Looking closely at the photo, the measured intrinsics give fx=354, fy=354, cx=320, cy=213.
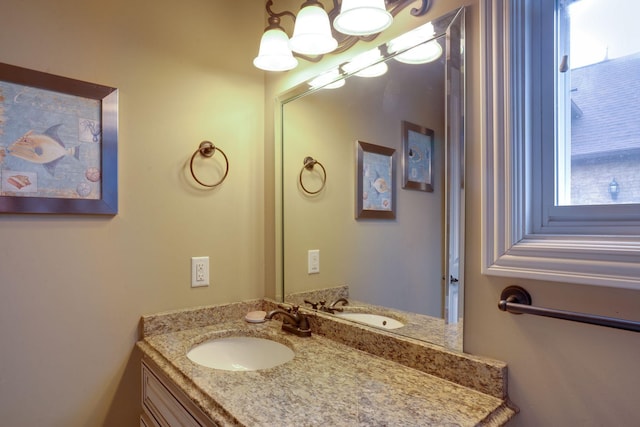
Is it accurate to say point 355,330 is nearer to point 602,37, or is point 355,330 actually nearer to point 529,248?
point 529,248

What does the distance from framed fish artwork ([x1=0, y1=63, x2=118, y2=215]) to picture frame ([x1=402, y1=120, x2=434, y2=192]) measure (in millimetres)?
975

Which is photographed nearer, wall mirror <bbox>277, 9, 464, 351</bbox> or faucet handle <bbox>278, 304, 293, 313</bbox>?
wall mirror <bbox>277, 9, 464, 351</bbox>

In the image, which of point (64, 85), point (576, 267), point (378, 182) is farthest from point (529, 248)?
point (64, 85)

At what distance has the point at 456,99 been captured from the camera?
93 cm

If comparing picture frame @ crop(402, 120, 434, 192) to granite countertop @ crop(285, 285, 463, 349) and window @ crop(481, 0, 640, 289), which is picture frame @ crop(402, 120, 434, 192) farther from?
granite countertop @ crop(285, 285, 463, 349)

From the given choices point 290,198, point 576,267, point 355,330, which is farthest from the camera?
point 290,198

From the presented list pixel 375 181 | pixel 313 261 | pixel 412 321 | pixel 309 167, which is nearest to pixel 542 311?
pixel 412 321

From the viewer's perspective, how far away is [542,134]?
83cm

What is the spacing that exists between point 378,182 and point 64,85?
107 cm

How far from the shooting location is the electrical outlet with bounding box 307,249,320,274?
4.82ft

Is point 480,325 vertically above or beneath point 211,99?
beneath

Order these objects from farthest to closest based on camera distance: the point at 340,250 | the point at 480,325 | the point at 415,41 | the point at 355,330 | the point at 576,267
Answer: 1. the point at 340,250
2. the point at 355,330
3. the point at 415,41
4. the point at 480,325
5. the point at 576,267

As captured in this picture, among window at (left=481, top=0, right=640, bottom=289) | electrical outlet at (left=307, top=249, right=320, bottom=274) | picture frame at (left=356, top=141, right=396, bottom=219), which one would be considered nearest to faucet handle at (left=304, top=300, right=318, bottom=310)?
electrical outlet at (left=307, top=249, right=320, bottom=274)

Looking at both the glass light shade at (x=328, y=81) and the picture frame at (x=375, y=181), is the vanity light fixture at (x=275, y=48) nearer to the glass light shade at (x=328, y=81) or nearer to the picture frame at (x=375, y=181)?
the glass light shade at (x=328, y=81)
